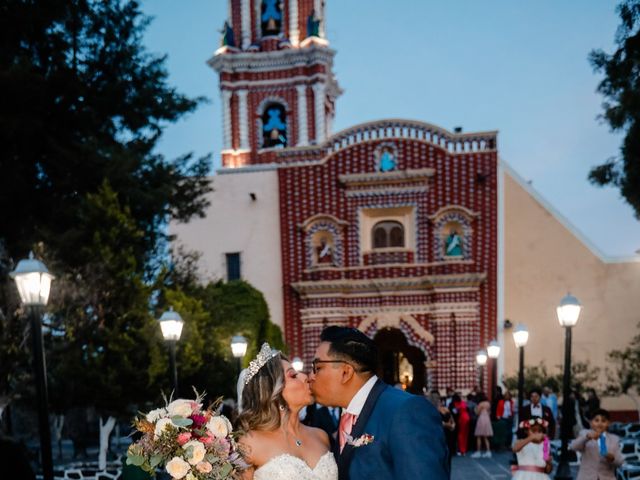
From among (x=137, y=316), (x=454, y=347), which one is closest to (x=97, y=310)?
(x=137, y=316)

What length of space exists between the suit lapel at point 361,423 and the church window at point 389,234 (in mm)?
23804

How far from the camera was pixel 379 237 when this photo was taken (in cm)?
2711

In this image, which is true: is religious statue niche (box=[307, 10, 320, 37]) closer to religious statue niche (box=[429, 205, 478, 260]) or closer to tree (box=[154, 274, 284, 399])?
religious statue niche (box=[429, 205, 478, 260])

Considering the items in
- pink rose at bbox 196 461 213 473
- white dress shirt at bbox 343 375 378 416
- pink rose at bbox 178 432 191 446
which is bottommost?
pink rose at bbox 196 461 213 473

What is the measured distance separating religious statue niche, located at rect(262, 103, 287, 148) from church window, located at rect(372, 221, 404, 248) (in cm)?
701

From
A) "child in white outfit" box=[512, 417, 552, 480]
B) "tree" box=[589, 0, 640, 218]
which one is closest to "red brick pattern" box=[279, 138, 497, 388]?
"tree" box=[589, 0, 640, 218]

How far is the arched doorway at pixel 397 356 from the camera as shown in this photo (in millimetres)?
28719

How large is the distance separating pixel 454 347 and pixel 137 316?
15360 millimetres

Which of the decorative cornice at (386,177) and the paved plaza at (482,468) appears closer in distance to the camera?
the paved plaza at (482,468)

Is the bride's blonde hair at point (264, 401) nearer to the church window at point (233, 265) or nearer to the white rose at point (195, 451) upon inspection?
the white rose at point (195, 451)

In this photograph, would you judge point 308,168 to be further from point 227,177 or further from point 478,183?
point 478,183

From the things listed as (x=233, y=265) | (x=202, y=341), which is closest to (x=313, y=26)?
(x=233, y=265)

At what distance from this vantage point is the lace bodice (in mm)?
3832

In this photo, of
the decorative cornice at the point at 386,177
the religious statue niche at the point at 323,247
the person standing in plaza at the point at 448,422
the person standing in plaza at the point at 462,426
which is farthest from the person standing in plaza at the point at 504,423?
the decorative cornice at the point at 386,177
